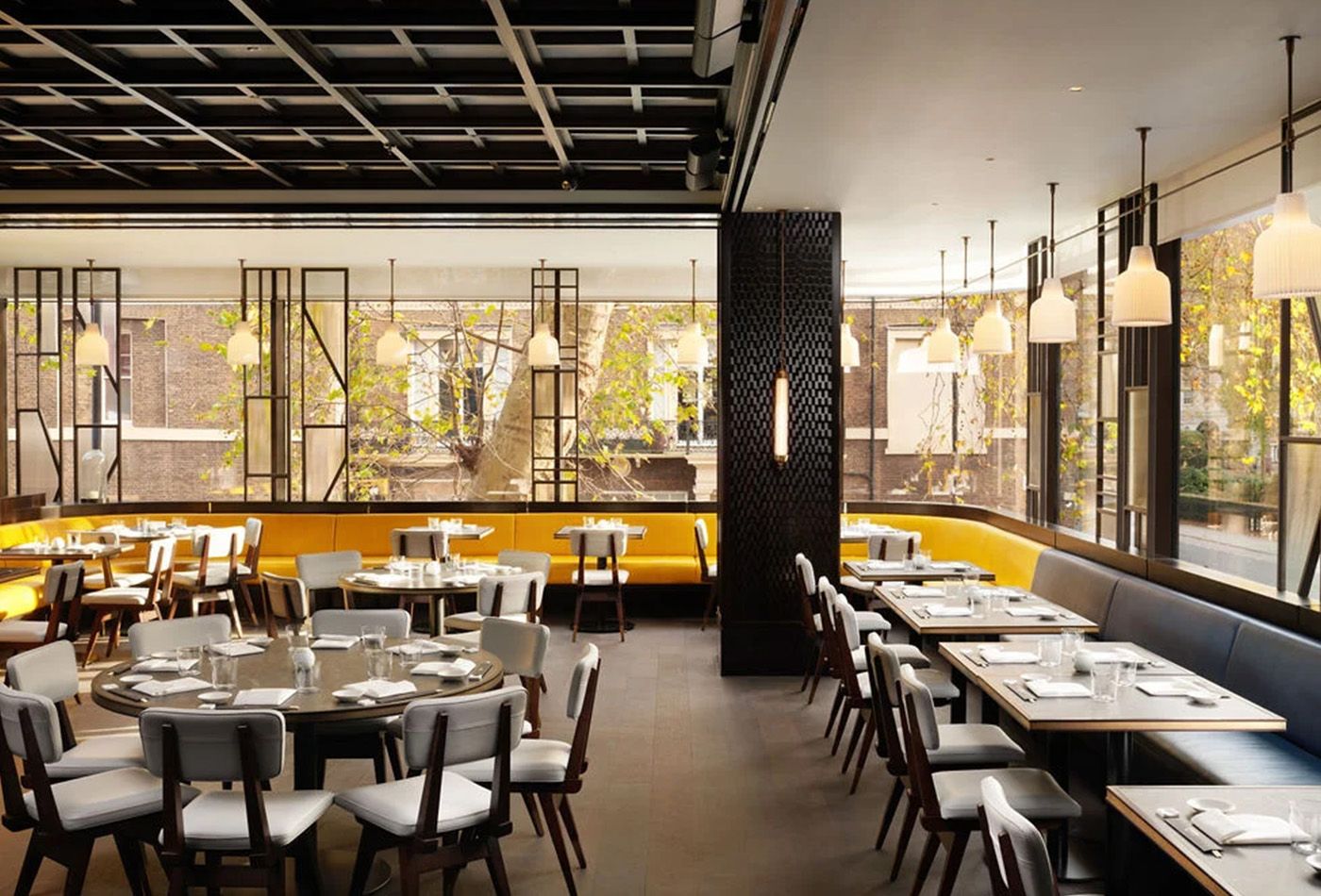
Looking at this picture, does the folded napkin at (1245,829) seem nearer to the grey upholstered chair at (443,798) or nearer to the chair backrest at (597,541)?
the grey upholstered chair at (443,798)

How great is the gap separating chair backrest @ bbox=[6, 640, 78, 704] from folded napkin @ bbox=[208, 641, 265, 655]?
21.8 inches

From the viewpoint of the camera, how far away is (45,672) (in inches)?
184

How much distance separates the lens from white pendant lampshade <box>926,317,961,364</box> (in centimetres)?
870

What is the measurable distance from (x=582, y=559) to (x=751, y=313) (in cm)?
269

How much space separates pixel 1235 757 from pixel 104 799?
4.34 metres

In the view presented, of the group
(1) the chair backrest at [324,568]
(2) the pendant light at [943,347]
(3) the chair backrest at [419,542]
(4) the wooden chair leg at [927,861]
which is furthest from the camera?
(3) the chair backrest at [419,542]

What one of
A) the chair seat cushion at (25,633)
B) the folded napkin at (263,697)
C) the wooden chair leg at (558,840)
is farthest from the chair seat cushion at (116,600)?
the wooden chair leg at (558,840)

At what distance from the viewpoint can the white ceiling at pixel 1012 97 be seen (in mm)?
4324

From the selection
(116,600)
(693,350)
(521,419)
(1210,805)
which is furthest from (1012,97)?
(521,419)

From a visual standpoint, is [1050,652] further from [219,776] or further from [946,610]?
[219,776]

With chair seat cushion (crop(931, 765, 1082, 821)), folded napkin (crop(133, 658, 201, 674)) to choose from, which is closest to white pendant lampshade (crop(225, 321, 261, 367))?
folded napkin (crop(133, 658, 201, 674))

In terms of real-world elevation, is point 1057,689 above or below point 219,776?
above

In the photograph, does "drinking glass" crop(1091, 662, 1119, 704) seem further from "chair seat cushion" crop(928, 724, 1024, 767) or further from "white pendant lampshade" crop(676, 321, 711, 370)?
"white pendant lampshade" crop(676, 321, 711, 370)

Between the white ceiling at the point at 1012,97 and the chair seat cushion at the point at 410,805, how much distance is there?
119 inches
